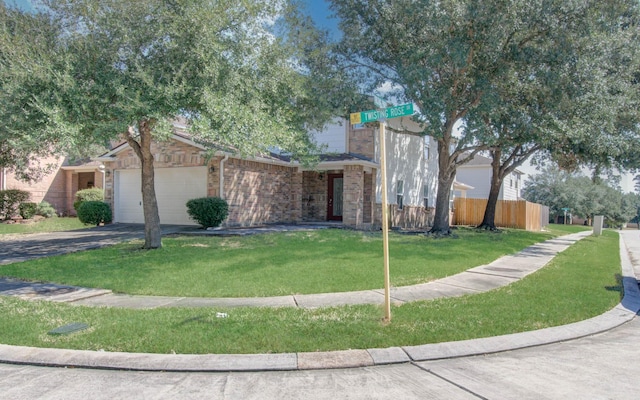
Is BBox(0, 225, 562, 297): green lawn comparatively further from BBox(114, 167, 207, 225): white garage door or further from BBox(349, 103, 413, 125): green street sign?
BBox(114, 167, 207, 225): white garage door

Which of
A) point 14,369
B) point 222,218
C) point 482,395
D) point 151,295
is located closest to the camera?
point 482,395

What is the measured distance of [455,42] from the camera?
1441 centimetres

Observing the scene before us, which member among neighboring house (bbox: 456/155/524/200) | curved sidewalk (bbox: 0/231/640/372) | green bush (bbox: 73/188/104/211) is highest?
neighboring house (bbox: 456/155/524/200)

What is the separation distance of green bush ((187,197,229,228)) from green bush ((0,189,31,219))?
33.4ft

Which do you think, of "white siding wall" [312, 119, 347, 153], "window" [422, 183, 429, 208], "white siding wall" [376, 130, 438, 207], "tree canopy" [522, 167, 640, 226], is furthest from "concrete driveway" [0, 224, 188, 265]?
"tree canopy" [522, 167, 640, 226]

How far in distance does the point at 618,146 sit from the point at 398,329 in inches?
619

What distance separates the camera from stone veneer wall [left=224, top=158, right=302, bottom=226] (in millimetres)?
17469

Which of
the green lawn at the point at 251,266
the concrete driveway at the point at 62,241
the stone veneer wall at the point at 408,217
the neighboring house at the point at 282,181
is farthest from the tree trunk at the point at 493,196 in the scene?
the concrete driveway at the point at 62,241

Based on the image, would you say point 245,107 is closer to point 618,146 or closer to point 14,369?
point 14,369

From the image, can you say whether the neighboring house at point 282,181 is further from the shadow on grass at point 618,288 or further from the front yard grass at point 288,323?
the front yard grass at point 288,323

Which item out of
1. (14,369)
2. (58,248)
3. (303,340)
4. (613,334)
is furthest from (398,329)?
(58,248)

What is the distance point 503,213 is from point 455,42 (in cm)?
1785

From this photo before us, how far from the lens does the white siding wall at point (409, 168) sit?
21453 millimetres

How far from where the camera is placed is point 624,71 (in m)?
16.6
